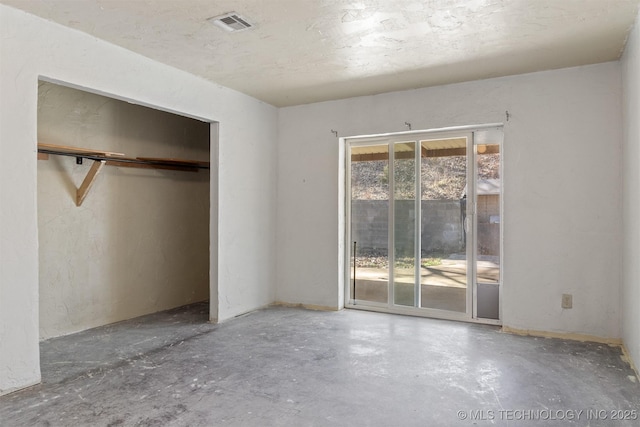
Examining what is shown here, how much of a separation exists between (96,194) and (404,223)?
10.7 feet

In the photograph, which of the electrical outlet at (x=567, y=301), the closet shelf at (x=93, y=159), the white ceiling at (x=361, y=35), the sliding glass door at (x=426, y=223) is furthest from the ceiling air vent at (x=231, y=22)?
the electrical outlet at (x=567, y=301)

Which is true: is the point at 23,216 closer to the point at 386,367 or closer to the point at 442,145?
the point at 386,367

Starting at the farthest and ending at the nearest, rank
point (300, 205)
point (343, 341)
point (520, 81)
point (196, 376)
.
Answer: point (300, 205) → point (520, 81) → point (343, 341) → point (196, 376)

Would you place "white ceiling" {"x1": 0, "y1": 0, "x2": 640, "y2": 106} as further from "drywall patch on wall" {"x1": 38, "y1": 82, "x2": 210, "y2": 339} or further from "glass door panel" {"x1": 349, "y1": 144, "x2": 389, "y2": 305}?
"drywall patch on wall" {"x1": 38, "y1": 82, "x2": 210, "y2": 339}

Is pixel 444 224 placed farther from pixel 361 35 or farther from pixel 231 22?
pixel 231 22

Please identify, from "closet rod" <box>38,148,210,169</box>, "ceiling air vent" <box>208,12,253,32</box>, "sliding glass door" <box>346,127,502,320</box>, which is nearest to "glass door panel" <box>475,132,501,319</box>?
"sliding glass door" <box>346,127,502,320</box>

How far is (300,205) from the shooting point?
16.9 ft

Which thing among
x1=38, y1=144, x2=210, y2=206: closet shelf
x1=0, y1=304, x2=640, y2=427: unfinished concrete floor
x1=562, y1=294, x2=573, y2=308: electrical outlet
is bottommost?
x1=0, y1=304, x2=640, y2=427: unfinished concrete floor

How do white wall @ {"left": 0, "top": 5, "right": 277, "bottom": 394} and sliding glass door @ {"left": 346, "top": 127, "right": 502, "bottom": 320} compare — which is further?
sliding glass door @ {"left": 346, "top": 127, "right": 502, "bottom": 320}

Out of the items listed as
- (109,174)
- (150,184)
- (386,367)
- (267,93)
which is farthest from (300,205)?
(386,367)

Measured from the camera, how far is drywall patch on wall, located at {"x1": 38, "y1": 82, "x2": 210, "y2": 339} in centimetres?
385

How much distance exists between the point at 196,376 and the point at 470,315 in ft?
9.34

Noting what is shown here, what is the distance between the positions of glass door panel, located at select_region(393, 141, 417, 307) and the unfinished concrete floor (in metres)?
0.63

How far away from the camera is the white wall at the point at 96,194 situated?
2.66 meters
